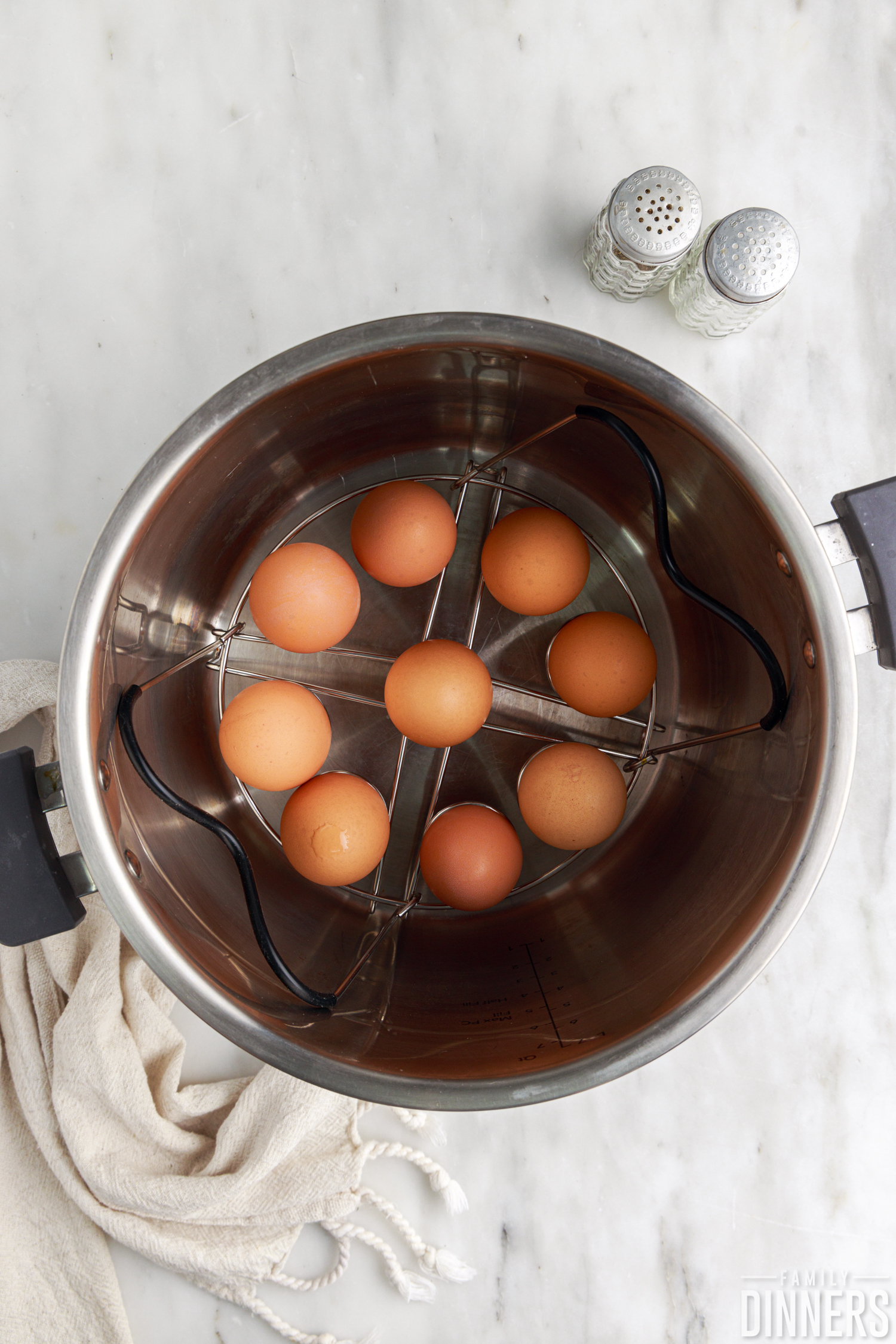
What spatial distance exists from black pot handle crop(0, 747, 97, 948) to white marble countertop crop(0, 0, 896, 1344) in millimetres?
275

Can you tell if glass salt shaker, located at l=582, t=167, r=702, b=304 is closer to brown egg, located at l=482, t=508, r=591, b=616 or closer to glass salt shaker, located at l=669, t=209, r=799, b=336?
glass salt shaker, located at l=669, t=209, r=799, b=336

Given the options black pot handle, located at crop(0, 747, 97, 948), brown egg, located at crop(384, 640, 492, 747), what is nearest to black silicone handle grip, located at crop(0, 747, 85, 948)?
black pot handle, located at crop(0, 747, 97, 948)

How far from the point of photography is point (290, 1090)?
0.72 meters

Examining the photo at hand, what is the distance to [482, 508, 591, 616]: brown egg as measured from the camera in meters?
0.65

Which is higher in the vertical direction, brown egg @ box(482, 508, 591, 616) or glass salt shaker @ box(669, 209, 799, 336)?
glass salt shaker @ box(669, 209, 799, 336)

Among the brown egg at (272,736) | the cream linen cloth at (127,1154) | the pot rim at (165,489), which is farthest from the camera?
the cream linen cloth at (127,1154)

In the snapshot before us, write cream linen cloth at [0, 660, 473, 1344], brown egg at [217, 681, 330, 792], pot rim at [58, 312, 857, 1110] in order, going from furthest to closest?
cream linen cloth at [0, 660, 473, 1344]
brown egg at [217, 681, 330, 792]
pot rim at [58, 312, 857, 1110]

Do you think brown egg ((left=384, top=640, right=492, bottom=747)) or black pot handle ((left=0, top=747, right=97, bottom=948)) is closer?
black pot handle ((left=0, top=747, right=97, bottom=948))

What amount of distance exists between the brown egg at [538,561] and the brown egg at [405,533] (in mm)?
45

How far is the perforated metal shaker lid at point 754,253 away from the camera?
64cm

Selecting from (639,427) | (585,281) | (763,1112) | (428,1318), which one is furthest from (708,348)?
(428,1318)

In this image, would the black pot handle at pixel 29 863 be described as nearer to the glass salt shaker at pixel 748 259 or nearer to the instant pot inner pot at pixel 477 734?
the instant pot inner pot at pixel 477 734

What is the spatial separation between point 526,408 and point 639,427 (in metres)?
0.09

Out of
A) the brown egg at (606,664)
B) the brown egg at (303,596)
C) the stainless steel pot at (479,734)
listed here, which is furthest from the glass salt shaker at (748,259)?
the brown egg at (303,596)
